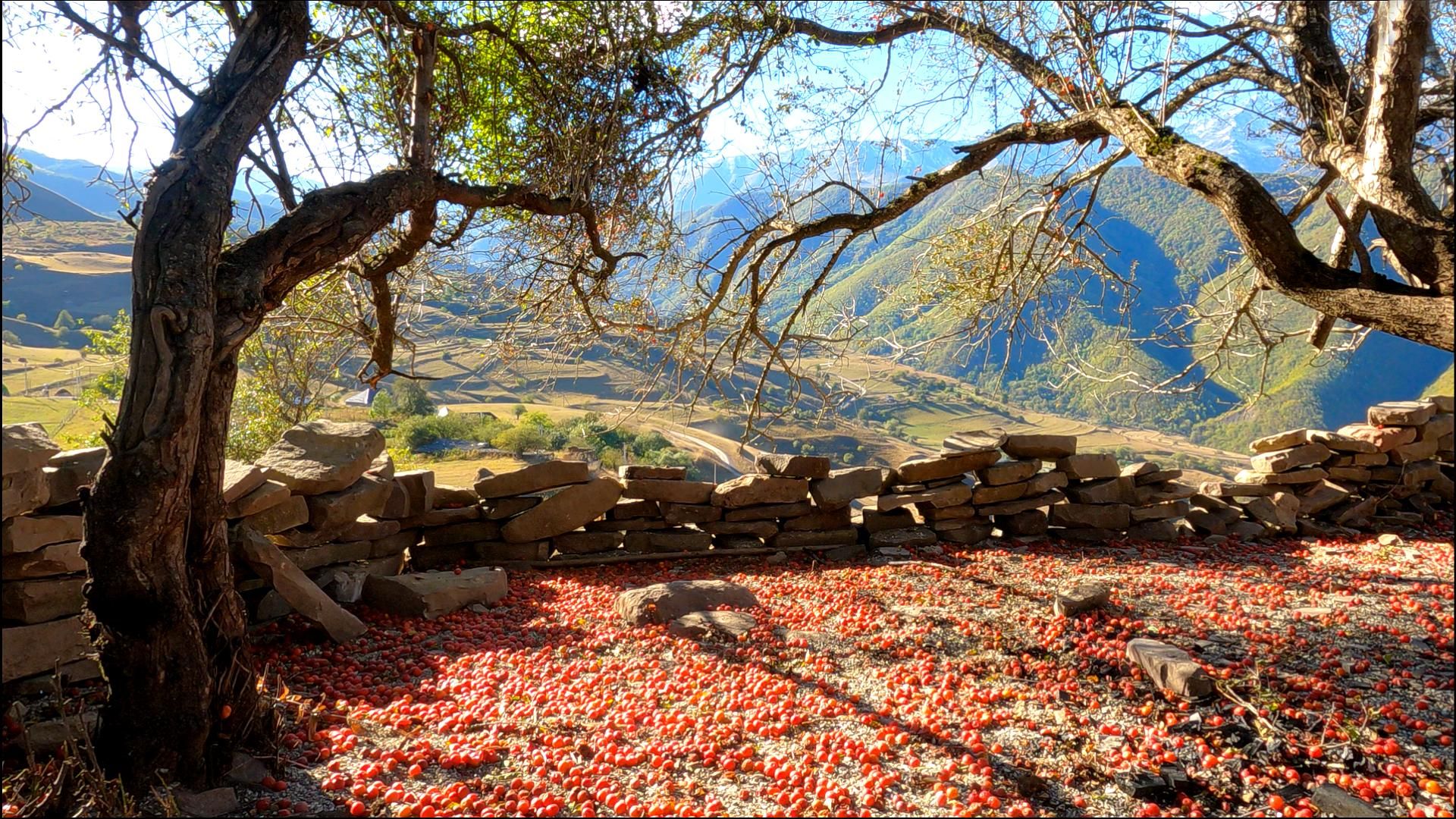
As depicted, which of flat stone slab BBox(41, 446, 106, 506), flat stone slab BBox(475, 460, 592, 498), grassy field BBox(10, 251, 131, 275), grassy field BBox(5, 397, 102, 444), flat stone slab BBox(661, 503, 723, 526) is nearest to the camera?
flat stone slab BBox(41, 446, 106, 506)

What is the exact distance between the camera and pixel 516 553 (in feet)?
23.5

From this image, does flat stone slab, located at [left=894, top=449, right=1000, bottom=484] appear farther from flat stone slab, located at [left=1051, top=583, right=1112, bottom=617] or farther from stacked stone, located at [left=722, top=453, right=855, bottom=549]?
flat stone slab, located at [left=1051, top=583, right=1112, bottom=617]

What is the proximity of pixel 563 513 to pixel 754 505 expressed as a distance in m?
1.84

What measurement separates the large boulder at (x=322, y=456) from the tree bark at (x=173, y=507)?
8.52ft

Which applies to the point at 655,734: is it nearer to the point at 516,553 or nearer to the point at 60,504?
the point at 60,504

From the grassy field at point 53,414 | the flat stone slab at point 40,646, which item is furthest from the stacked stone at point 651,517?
the grassy field at point 53,414

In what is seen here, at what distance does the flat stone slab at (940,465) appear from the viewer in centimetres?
780

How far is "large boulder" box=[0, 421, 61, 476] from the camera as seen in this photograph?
11.7 feet

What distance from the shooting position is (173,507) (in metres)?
2.91

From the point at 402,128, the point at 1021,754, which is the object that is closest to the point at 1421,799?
the point at 1021,754

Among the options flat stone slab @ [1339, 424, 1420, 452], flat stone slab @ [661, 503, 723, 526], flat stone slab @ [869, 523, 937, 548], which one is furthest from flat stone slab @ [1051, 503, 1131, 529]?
flat stone slab @ [661, 503, 723, 526]

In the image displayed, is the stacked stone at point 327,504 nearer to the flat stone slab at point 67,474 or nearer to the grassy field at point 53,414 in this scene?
the flat stone slab at point 67,474

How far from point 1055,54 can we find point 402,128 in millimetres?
3986

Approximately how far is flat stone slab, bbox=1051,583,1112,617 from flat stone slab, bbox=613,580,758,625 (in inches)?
81.8
